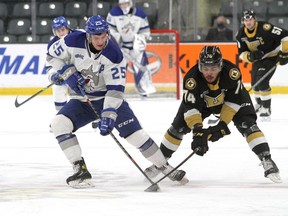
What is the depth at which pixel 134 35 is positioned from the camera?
11930 millimetres

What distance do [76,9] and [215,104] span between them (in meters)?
7.85

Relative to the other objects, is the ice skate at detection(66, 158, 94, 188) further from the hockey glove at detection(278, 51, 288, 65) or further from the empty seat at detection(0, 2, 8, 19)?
the empty seat at detection(0, 2, 8, 19)

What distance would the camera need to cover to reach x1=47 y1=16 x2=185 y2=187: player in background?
16.8ft

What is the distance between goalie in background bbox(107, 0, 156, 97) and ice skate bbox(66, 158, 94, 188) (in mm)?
6637

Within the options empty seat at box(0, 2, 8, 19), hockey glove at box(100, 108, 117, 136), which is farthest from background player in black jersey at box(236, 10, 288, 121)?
empty seat at box(0, 2, 8, 19)

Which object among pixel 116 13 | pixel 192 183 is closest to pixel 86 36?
pixel 192 183

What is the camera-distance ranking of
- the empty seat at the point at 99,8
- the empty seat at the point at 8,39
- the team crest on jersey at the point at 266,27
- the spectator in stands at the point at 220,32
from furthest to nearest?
the empty seat at the point at 99,8, the empty seat at the point at 8,39, the spectator in stands at the point at 220,32, the team crest on jersey at the point at 266,27

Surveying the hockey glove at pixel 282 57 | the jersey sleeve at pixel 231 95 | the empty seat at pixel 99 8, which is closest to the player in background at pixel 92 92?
the jersey sleeve at pixel 231 95

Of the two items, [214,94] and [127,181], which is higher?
[214,94]

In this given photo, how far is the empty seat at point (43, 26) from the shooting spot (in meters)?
12.9

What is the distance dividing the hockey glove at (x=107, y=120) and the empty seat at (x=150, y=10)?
7.74 meters

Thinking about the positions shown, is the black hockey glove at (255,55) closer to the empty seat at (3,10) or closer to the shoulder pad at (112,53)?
the shoulder pad at (112,53)

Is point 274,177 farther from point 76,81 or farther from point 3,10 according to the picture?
point 3,10

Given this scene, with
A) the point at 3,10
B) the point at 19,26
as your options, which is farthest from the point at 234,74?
the point at 3,10
